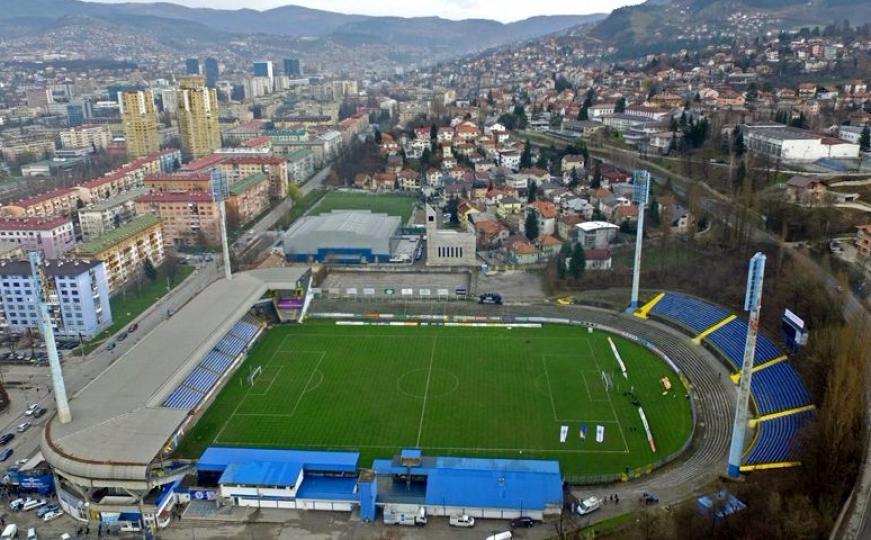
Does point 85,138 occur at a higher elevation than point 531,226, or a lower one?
higher

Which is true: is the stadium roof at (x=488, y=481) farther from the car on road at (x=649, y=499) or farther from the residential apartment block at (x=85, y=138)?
the residential apartment block at (x=85, y=138)

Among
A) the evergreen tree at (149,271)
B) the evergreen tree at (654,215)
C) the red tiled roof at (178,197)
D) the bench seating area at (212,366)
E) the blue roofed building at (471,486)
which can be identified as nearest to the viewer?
the blue roofed building at (471,486)

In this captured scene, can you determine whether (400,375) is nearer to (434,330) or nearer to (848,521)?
(434,330)

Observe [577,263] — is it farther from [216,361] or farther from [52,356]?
[52,356]

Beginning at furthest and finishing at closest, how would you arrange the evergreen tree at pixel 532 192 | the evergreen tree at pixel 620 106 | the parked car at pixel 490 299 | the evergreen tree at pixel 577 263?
the evergreen tree at pixel 620 106
the evergreen tree at pixel 532 192
the evergreen tree at pixel 577 263
the parked car at pixel 490 299

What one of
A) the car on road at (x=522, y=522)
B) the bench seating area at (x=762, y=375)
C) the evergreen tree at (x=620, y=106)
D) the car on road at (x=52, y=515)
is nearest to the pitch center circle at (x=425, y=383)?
the car on road at (x=522, y=522)

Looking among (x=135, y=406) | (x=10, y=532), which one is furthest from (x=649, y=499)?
(x=10, y=532)

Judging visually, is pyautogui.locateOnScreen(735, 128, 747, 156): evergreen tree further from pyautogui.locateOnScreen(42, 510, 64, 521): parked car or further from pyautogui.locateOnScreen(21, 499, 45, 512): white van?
pyautogui.locateOnScreen(21, 499, 45, 512): white van
